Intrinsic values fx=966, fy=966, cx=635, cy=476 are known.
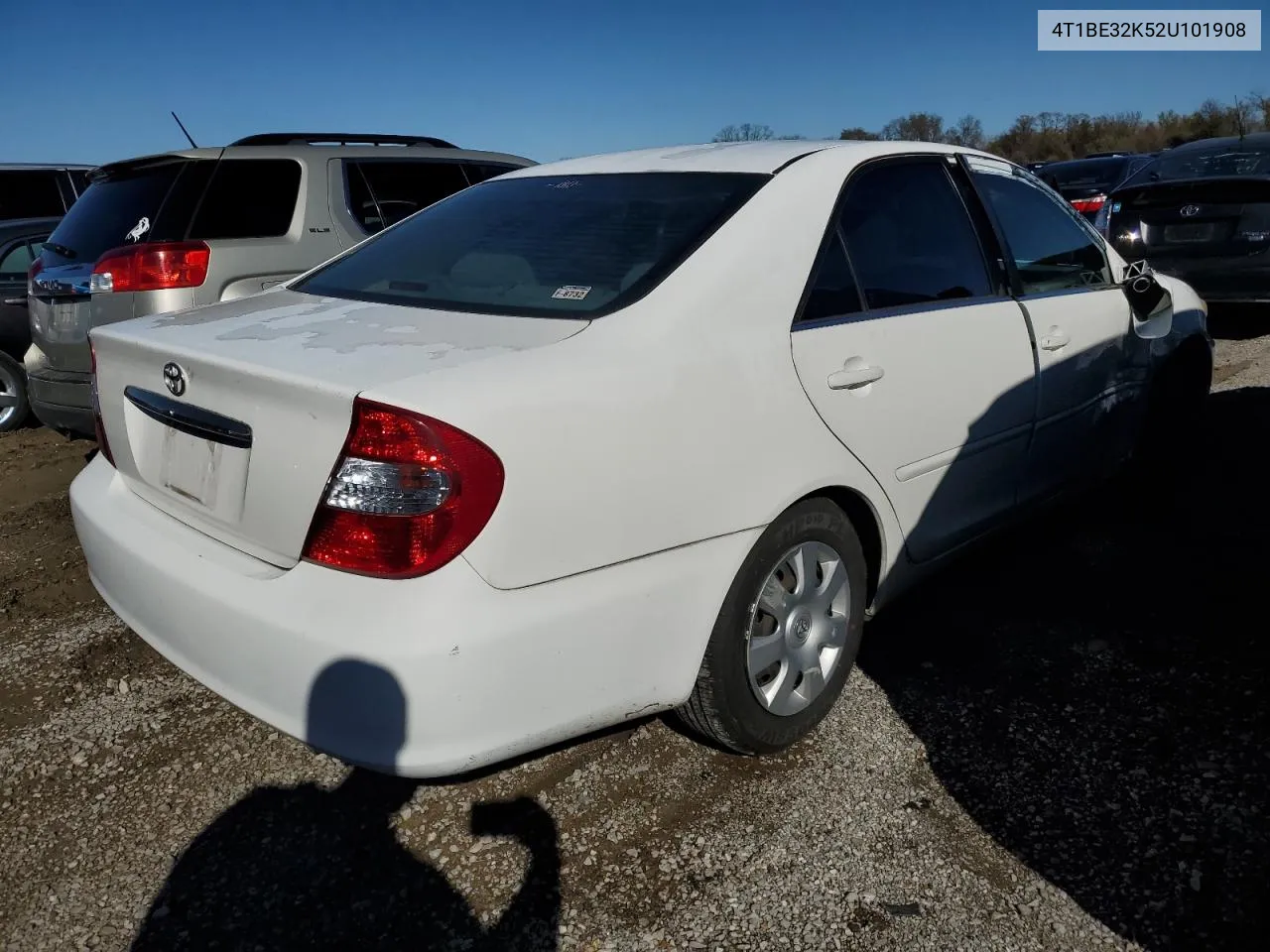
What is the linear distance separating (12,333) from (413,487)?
616cm

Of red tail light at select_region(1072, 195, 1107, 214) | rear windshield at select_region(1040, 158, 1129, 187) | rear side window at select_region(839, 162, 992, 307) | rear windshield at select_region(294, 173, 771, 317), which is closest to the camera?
rear windshield at select_region(294, 173, 771, 317)

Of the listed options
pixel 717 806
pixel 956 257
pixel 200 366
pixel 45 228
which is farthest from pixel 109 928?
pixel 45 228

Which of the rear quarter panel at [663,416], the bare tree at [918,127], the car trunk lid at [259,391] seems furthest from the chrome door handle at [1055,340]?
the bare tree at [918,127]

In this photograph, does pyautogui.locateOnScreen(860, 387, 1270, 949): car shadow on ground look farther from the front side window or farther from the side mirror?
the front side window

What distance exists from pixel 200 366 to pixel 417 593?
2.59 ft

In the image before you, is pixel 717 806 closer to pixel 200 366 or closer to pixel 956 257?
pixel 200 366

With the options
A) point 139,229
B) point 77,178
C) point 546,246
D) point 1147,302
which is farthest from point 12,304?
point 1147,302

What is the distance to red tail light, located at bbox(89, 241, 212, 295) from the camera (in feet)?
14.4

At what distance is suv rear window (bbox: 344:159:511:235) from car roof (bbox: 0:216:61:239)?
307cm

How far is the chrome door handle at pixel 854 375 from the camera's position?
A: 240 cm

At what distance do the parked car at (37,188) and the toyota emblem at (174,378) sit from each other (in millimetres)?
7349

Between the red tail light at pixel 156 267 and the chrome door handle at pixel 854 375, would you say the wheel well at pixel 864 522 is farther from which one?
the red tail light at pixel 156 267

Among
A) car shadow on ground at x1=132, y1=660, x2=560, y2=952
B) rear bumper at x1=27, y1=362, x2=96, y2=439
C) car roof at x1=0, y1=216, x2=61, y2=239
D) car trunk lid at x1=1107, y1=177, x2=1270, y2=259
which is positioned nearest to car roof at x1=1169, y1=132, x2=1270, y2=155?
car trunk lid at x1=1107, y1=177, x2=1270, y2=259

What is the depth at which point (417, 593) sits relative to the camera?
177cm
